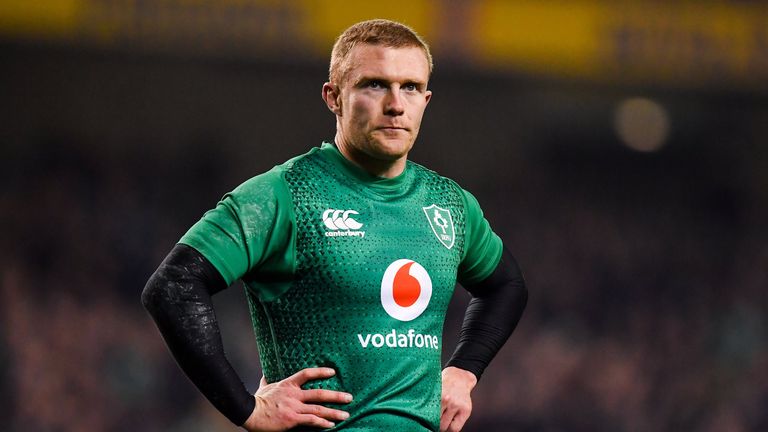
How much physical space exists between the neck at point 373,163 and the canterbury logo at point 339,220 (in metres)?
0.18

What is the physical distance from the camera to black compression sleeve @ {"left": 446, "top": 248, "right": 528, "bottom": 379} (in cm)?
345

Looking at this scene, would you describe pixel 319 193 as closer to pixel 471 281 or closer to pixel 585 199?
pixel 471 281

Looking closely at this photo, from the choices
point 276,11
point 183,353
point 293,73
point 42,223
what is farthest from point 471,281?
point 293,73

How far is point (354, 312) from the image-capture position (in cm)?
294

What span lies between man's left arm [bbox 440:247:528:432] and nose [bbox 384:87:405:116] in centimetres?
68

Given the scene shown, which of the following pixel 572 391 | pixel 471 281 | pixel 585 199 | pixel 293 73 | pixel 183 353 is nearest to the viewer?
pixel 183 353

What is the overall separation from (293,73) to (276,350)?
27.9 feet

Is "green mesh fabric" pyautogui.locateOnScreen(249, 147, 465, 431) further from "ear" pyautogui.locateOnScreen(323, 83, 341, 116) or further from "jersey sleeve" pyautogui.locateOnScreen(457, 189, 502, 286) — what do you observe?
"jersey sleeve" pyautogui.locateOnScreen(457, 189, 502, 286)

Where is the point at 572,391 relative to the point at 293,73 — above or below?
below

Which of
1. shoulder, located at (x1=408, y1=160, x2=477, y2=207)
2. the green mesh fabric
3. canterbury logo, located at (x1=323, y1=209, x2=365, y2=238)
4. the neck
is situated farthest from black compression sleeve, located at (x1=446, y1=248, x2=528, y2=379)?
canterbury logo, located at (x1=323, y1=209, x2=365, y2=238)

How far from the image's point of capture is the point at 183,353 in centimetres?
280

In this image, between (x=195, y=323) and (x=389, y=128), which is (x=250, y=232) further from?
(x=389, y=128)

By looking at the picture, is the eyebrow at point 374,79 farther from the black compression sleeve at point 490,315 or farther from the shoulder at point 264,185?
the black compression sleeve at point 490,315

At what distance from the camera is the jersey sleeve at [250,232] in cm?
283
